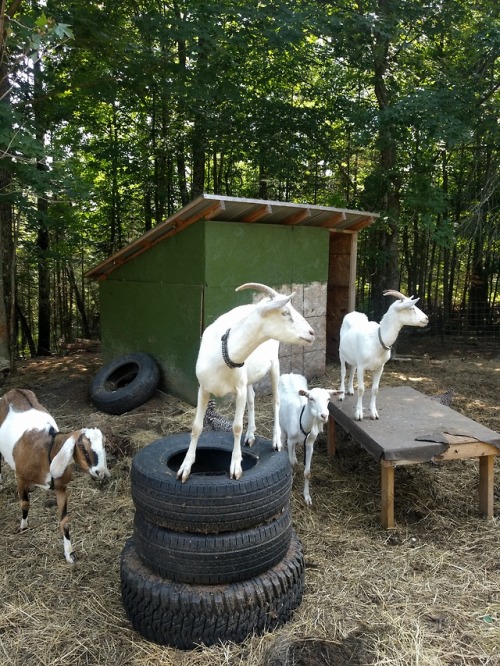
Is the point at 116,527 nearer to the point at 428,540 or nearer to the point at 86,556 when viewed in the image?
the point at 86,556

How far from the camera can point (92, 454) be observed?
3.32 metres

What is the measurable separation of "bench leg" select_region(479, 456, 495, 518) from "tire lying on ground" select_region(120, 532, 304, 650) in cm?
220

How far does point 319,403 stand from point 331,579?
4.12 ft

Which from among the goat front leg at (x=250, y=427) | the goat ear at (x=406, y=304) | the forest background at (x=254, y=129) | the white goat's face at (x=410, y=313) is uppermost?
the forest background at (x=254, y=129)

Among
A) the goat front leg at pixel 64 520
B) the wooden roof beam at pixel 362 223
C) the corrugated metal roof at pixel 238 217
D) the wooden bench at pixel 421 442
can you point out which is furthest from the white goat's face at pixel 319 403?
the wooden roof beam at pixel 362 223

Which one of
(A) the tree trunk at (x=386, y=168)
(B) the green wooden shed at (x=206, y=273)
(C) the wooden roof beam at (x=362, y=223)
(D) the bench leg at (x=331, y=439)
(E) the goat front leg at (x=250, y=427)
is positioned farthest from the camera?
(A) the tree trunk at (x=386, y=168)

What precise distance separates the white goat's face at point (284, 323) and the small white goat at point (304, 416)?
1.37 m

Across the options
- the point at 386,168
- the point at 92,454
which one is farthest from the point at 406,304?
the point at 386,168

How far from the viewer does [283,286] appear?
8.21m

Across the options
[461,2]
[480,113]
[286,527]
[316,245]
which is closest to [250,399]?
[286,527]

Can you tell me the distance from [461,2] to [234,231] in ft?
22.5

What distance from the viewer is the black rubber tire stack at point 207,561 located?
109 inches

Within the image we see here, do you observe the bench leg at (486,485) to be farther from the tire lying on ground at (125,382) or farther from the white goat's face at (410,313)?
the tire lying on ground at (125,382)

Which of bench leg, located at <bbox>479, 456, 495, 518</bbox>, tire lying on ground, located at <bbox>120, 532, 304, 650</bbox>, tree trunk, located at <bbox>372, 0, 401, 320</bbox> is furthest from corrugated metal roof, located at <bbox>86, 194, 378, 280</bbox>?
tire lying on ground, located at <bbox>120, 532, 304, 650</bbox>
